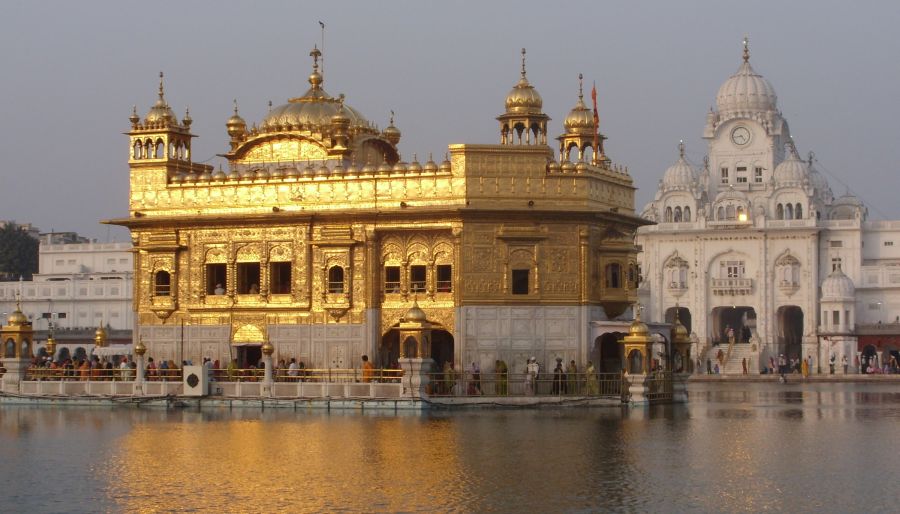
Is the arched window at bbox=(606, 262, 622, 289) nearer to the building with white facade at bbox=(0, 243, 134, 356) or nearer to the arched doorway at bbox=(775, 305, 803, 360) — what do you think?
the arched doorway at bbox=(775, 305, 803, 360)

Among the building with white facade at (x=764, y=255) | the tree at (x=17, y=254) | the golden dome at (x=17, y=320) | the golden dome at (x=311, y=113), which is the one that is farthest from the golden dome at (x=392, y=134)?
the tree at (x=17, y=254)

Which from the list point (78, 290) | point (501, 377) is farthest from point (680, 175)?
point (501, 377)

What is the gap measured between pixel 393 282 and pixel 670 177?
46.8 meters

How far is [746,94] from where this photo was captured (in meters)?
83.7

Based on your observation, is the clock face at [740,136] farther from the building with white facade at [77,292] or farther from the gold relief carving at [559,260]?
the gold relief carving at [559,260]

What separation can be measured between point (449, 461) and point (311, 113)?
2164cm

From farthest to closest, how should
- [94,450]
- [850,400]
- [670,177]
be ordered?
[670,177]
[850,400]
[94,450]

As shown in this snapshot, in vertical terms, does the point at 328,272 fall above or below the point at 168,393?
above

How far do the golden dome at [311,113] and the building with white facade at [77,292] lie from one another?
141 feet

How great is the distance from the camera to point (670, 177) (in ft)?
271

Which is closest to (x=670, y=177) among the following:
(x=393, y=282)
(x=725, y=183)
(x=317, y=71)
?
(x=725, y=183)

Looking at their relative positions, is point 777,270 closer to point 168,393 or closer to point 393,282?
point 393,282

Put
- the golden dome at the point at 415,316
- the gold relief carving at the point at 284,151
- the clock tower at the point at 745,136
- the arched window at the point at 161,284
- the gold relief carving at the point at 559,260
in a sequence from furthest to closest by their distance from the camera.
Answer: the clock tower at the point at 745,136 < the gold relief carving at the point at 284,151 < the arched window at the point at 161,284 < the gold relief carving at the point at 559,260 < the golden dome at the point at 415,316

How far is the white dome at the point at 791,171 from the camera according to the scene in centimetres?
7906
